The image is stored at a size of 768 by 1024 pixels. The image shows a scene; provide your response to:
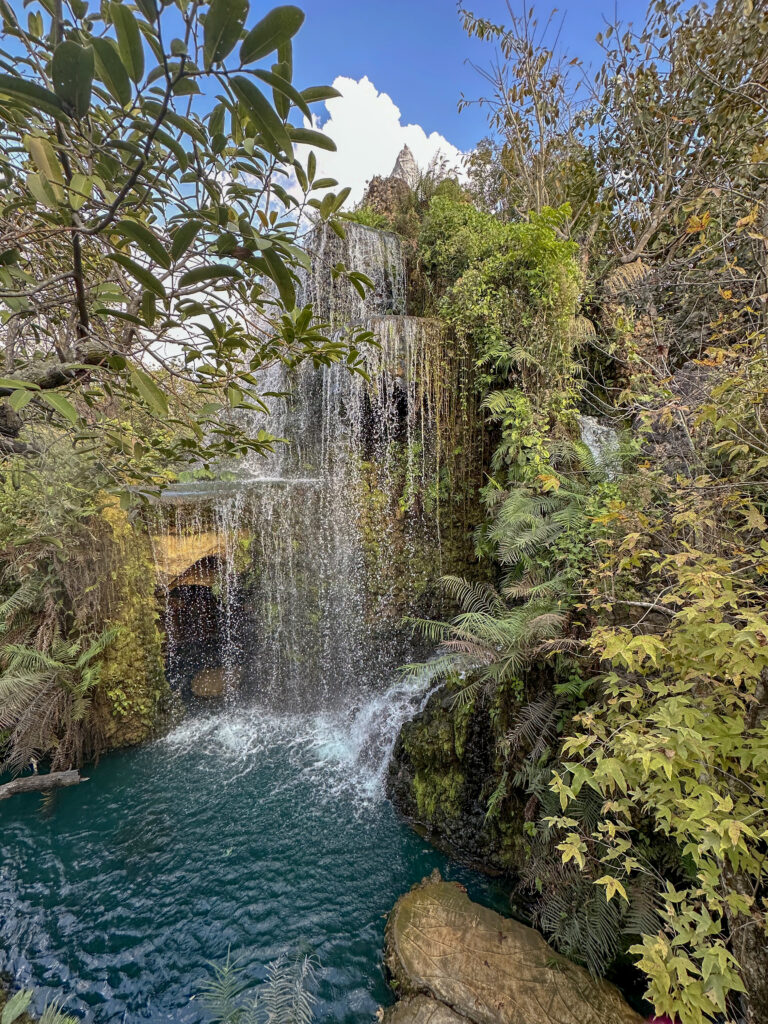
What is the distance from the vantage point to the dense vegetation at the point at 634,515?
72.8 inches

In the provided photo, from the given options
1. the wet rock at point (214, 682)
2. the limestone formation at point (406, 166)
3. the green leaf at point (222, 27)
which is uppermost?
the limestone formation at point (406, 166)

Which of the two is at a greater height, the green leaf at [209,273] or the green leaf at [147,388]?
the green leaf at [209,273]

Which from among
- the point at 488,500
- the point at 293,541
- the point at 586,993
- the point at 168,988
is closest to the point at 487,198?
the point at 488,500

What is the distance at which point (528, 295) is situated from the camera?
17.4 feet

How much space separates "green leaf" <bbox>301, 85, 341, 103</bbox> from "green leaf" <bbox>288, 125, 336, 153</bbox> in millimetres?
60

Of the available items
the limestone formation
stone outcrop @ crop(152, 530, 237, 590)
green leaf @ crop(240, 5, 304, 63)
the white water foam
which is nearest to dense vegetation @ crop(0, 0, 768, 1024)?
green leaf @ crop(240, 5, 304, 63)

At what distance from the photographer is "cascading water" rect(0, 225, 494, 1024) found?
2924 mm

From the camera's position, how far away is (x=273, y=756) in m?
5.00

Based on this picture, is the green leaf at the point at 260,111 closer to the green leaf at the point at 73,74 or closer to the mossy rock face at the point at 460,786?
the green leaf at the point at 73,74

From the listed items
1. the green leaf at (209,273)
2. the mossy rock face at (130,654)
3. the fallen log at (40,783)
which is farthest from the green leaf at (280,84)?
the fallen log at (40,783)

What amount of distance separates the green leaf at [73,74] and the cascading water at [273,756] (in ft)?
3.17

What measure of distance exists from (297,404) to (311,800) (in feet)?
20.1

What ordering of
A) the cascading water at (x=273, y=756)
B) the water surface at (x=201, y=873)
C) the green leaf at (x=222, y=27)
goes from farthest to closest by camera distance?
the cascading water at (x=273, y=756)
the water surface at (x=201, y=873)
the green leaf at (x=222, y=27)

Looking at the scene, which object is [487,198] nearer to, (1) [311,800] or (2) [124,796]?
(1) [311,800]
